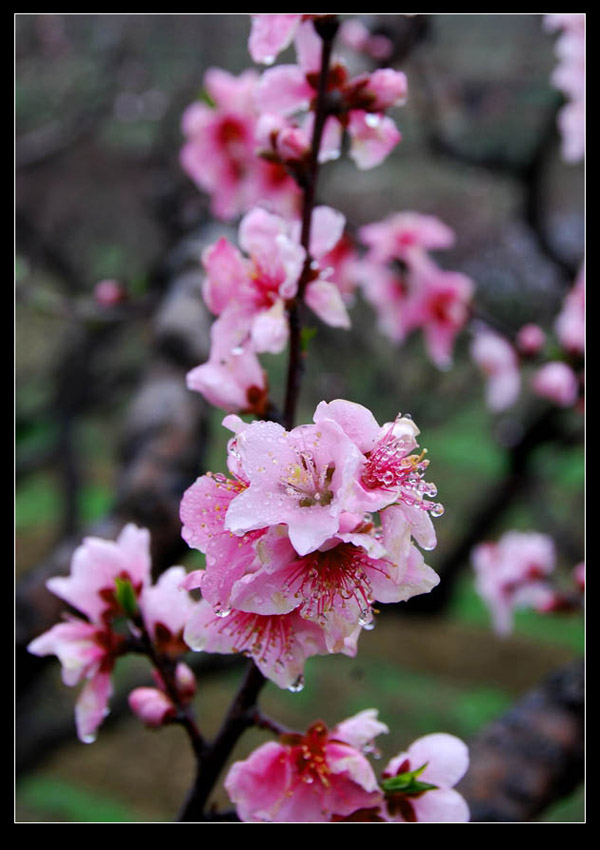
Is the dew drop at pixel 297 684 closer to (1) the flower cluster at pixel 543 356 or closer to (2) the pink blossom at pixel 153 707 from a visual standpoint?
(2) the pink blossom at pixel 153 707

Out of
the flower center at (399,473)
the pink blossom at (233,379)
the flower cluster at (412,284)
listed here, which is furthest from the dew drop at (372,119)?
the flower cluster at (412,284)

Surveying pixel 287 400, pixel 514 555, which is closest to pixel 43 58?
pixel 514 555

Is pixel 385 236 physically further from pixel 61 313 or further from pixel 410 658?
pixel 410 658

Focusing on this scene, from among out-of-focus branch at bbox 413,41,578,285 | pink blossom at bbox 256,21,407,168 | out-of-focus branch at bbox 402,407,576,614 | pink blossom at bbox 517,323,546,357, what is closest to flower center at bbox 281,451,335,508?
pink blossom at bbox 256,21,407,168

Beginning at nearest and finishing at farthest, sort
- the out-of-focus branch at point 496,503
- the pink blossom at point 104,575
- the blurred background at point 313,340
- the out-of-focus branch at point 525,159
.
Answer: the pink blossom at point 104,575 < the blurred background at point 313,340 < the out-of-focus branch at point 525,159 < the out-of-focus branch at point 496,503

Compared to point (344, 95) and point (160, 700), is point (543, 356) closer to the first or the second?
point (344, 95)

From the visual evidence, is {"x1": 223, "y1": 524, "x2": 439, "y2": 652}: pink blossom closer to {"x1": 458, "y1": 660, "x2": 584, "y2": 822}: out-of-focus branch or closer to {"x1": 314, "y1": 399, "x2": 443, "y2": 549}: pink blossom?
{"x1": 314, "y1": 399, "x2": 443, "y2": 549}: pink blossom
